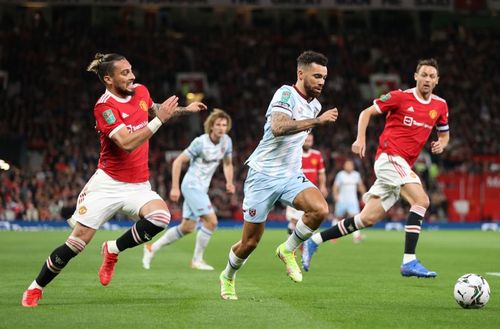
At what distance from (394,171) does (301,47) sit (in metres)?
29.7

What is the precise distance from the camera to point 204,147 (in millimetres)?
14938

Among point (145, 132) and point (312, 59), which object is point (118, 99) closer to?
point (145, 132)

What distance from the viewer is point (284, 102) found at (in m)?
9.20

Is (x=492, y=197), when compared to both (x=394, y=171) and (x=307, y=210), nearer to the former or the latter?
(x=394, y=171)

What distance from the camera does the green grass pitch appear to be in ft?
26.3

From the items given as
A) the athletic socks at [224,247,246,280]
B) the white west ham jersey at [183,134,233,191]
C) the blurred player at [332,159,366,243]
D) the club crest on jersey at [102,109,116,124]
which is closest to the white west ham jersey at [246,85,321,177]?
the athletic socks at [224,247,246,280]

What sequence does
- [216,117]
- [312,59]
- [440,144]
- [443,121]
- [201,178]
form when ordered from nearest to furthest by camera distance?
[312,59]
[440,144]
[443,121]
[216,117]
[201,178]

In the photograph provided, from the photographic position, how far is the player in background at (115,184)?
9242mm

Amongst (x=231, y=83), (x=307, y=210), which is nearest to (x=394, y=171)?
(x=307, y=210)

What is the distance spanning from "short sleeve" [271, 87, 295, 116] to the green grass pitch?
1947 mm

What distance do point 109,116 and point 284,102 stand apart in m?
1.76

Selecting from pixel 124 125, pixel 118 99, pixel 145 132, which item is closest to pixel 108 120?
pixel 124 125

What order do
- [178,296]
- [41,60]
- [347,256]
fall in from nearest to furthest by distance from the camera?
1. [178,296]
2. [347,256]
3. [41,60]

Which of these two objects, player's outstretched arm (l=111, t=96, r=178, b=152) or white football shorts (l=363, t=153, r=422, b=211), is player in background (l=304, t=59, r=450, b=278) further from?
player's outstretched arm (l=111, t=96, r=178, b=152)
